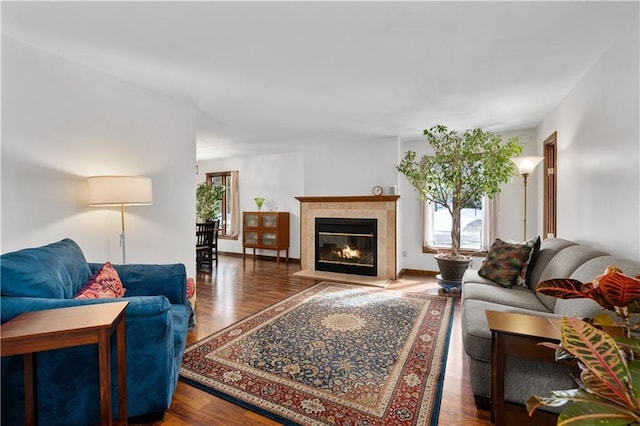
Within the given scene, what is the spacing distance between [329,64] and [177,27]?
1188 millimetres

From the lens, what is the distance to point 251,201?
7438 millimetres

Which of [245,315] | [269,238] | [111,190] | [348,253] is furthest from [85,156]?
[269,238]

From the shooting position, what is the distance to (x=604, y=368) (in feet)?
2.91

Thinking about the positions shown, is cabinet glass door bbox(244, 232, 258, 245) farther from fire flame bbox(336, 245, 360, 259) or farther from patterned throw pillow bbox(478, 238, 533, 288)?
patterned throw pillow bbox(478, 238, 533, 288)

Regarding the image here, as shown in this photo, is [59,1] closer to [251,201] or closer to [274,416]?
[274,416]

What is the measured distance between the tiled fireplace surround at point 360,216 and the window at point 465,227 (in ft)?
2.39

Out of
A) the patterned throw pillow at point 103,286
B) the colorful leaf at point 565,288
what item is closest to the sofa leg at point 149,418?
the patterned throw pillow at point 103,286

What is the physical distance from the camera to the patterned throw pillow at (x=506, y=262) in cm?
304

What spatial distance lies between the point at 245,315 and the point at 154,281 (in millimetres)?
1284

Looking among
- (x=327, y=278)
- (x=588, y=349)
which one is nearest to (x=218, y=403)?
(x=588, y=349)

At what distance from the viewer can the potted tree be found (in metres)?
3.97

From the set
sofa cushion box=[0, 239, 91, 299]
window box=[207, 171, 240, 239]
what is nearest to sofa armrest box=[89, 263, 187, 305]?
sofa cushion box=[0, 239, 91, 299]

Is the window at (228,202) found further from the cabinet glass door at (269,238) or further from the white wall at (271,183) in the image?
the cabinet glass door at (269,238)

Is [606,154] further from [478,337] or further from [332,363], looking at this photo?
[332,363]
